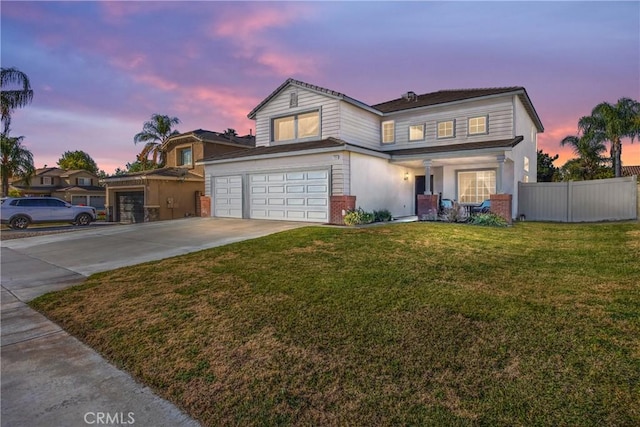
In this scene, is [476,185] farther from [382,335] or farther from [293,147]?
[382,335]

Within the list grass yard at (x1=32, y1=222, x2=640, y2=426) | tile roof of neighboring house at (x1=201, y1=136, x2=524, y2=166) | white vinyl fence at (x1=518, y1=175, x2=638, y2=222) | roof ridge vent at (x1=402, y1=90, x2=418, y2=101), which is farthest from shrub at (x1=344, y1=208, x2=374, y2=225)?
roof ridge vent at (x1=402, y1=90, x2=418, y2=101)

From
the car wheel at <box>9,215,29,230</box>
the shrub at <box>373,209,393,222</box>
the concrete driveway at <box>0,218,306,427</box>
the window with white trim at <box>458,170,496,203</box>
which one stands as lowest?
the concrete driveway at <box>0,218,306,427</box>

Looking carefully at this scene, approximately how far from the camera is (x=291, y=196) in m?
15.2

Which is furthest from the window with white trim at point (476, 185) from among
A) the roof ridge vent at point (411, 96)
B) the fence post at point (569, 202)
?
the roof ridge vent at point (411, 96)

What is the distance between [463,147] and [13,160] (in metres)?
33.8

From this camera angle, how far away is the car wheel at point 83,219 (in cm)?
2139

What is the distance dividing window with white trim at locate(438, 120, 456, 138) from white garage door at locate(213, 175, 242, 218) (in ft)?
33.8

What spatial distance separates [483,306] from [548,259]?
11.6 feet

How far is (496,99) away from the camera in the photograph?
50.3 feet

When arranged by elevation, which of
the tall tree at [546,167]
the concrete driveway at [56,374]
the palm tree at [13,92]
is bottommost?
the concrete driveway at [56,374]

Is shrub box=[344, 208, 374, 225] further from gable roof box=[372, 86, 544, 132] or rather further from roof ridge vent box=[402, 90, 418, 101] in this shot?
roof ridge vent box=[402, 90, 418, 101]

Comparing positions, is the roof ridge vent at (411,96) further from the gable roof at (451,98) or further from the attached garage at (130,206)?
the attached garage at (130,206)

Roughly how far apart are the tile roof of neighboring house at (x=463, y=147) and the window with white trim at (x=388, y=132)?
40.8 inches

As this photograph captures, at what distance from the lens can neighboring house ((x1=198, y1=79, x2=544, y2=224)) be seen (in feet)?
46.7
